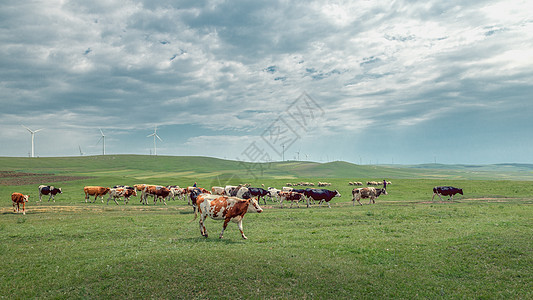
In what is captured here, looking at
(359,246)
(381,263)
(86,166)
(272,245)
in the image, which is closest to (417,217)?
(359,246)

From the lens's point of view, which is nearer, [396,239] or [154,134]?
[396,239]

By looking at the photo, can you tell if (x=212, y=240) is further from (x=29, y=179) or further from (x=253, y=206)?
(x=29, y=179)

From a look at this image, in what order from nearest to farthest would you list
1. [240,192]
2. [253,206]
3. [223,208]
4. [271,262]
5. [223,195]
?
1. [271,262]
2. [223,208]
3. [253,206]
4. [223,195]
5. [240,192]

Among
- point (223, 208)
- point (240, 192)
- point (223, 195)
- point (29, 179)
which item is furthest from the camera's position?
Result: point (29, 179)

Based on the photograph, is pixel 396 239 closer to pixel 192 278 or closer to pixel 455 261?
pixel 455 261

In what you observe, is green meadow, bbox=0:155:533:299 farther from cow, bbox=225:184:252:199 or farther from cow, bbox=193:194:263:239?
cow, bbox=225:184:252:199

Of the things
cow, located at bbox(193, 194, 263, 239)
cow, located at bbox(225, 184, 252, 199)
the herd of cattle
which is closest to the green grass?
cow, located at bbox(193, 194, 263, 239)

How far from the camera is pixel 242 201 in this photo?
55.0 feet

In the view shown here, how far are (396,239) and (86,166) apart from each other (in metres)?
164

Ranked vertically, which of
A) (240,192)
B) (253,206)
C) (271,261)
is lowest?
(271,261)

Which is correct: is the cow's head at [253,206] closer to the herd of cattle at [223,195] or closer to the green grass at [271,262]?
the herd of cattle at [223,195]

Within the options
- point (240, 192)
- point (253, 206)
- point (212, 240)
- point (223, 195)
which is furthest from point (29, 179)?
point (253, 206)

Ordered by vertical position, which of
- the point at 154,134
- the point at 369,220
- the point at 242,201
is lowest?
the point at 369,220

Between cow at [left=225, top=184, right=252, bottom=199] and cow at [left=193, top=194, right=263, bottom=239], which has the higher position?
cow at [left=193, top=194, right=263, bottom=239]
